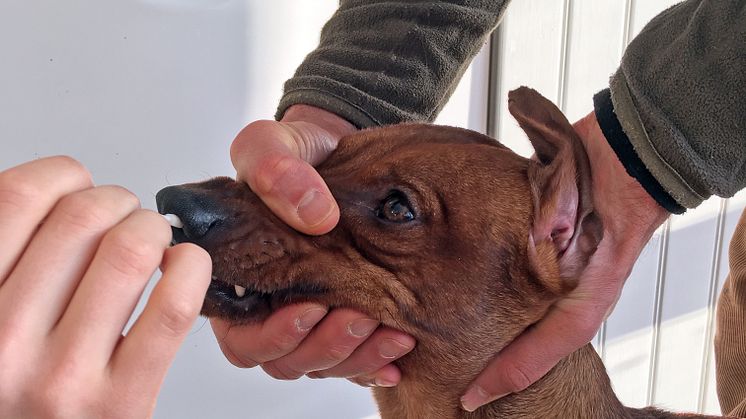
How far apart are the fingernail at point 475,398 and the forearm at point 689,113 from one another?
659 mm

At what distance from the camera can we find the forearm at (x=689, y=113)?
Answer: 67.8 inches

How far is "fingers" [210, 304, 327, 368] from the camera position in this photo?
1.58m

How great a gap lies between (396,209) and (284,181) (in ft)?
0.85

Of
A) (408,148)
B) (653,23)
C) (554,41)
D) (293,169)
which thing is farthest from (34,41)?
(554,41)

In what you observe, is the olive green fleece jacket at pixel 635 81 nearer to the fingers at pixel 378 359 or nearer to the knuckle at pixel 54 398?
the fingers at pixel 378 359

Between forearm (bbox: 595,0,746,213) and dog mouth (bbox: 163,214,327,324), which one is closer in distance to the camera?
dog mouth (bbox: 163,214,327,324)

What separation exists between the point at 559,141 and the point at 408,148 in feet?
1.18

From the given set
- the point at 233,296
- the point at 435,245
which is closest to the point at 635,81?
the point at 435,245

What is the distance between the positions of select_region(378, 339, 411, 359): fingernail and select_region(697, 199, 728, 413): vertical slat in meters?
3.01

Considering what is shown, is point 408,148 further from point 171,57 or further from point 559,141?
point 171,57

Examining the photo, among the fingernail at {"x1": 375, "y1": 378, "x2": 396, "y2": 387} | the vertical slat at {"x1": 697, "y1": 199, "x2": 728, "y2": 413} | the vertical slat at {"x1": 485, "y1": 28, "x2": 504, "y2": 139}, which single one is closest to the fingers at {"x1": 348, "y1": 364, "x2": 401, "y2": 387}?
the fingernail at {"x1": 375, "y1": 378, "x2": 396, "y2": 387}

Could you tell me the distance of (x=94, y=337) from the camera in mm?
845

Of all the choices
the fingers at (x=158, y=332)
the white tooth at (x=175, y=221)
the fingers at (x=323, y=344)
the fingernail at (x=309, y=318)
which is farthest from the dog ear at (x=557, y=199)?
Result: the fingers at (x=158, y=332)

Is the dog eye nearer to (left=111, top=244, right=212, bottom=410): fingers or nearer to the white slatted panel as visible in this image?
(left=111, top=244, right=212, bottom=410): fingers
